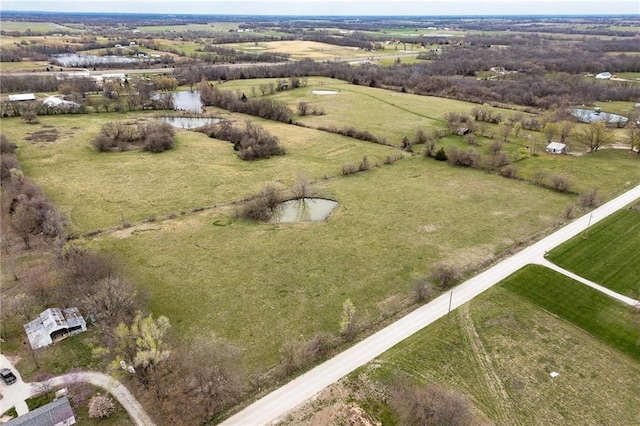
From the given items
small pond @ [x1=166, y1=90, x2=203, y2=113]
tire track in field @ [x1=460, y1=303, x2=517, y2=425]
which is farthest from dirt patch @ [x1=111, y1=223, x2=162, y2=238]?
small pond @ [x1=166, y1=90, x2=203, y2=113]

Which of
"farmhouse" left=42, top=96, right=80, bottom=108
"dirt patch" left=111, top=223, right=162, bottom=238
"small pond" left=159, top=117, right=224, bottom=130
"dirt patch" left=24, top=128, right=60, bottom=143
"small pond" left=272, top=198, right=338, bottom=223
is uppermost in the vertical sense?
"farmhouse" left=42, top=96, right=80, bottom=108

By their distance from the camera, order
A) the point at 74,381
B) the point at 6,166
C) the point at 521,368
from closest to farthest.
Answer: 1. the point at 74,381
2. the point at 521,368
3. the point at 6,166

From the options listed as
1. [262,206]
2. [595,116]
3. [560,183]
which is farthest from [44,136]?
[595,116]

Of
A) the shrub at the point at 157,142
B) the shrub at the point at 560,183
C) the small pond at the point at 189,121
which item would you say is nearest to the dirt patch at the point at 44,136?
the shrub at the point at 157,142

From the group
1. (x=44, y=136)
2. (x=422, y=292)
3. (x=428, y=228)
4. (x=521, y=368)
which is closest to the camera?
(x=521, y=368)

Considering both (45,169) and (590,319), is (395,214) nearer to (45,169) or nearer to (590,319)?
(590,319)

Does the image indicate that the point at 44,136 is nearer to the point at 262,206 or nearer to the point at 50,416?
the point at 262,206

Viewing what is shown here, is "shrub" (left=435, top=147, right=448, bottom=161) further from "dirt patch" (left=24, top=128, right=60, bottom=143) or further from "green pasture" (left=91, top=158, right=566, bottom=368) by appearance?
"dirt patch" (left=24, top=128, right=60, bottom=143)

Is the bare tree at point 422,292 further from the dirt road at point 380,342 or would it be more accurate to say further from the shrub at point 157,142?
the shrub at point 157,142
